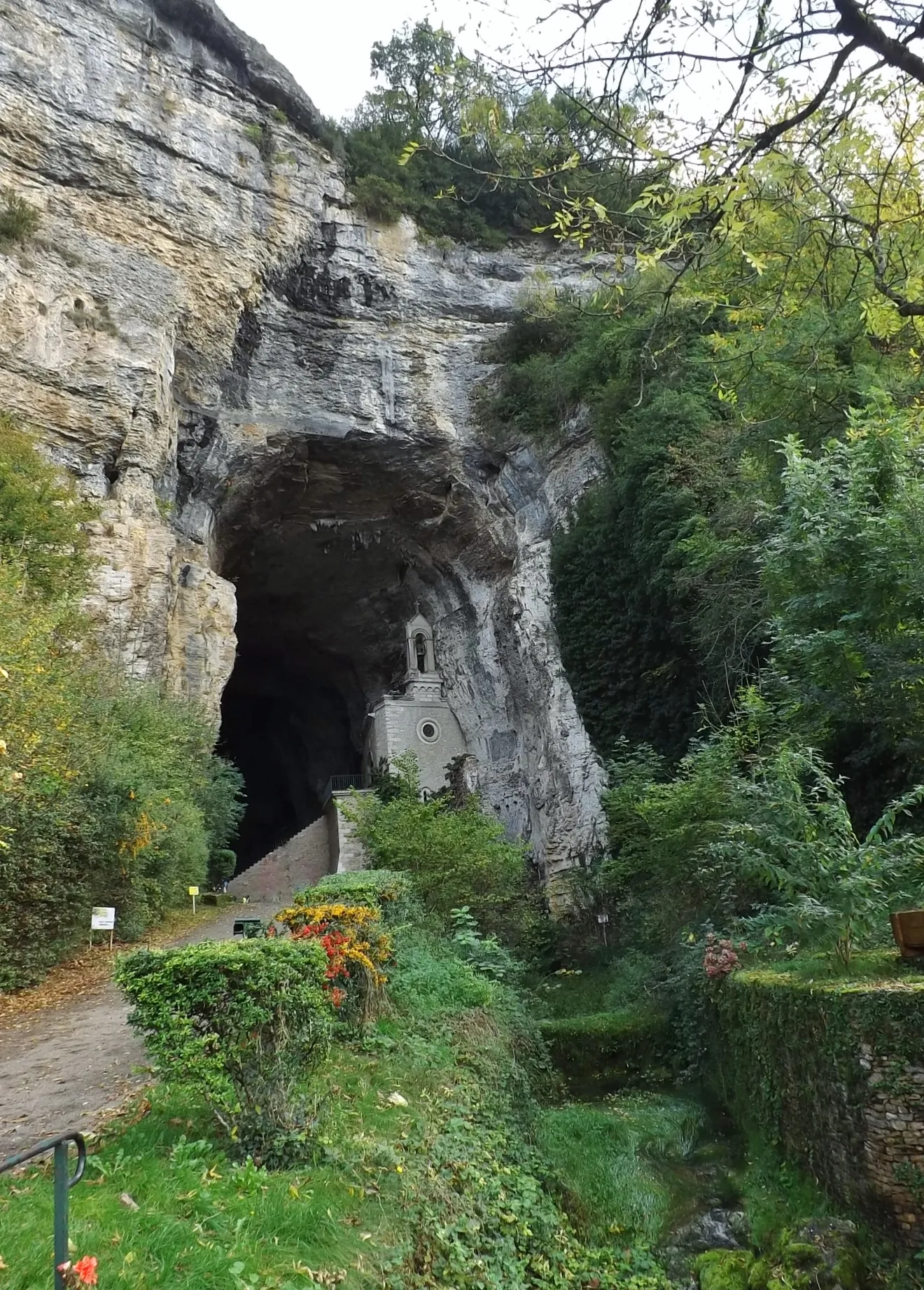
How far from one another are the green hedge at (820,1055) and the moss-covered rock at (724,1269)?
0.73m

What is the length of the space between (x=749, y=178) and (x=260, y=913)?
15892 millimetres

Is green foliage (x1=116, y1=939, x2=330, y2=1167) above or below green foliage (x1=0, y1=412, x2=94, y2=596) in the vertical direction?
below

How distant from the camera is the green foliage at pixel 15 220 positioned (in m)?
16.9

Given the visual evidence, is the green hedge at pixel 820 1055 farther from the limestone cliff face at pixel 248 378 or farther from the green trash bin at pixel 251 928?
the limestone cliff face at pixel 248 378

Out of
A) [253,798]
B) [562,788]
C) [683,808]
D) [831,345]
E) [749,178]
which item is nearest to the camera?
[749,178]

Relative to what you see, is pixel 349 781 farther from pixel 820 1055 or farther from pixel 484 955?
pixel 820 1055

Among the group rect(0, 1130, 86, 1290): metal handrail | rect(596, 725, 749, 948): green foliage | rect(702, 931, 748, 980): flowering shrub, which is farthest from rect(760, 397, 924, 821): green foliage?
rect(0, 1130, 86, 1290): metal handrail

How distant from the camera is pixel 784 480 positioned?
9.13 meters

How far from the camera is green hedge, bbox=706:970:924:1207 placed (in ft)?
16.5

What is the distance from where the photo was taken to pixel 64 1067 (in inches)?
251

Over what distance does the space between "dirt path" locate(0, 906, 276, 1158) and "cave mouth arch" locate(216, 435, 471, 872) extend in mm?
15200

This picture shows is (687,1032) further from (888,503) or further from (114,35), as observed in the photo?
(114,35)

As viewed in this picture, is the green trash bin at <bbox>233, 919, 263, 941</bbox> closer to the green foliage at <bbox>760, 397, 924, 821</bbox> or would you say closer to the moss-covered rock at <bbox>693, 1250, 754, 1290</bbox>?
the moss-covered rock at <bbox>693, 1250, 754, 1290</bbox>

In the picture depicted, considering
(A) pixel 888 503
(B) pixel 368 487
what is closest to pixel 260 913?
(B) pixel 368 487
